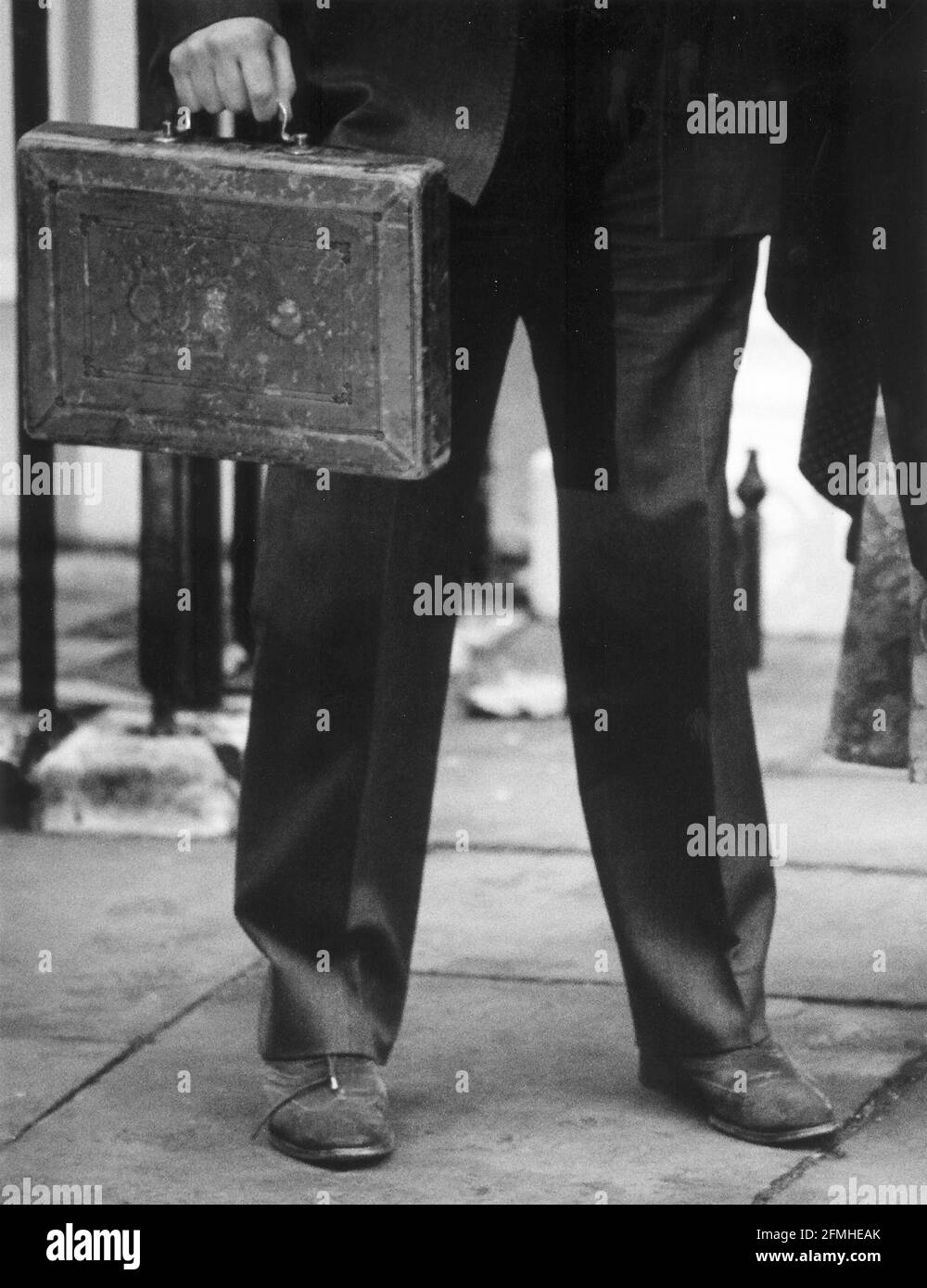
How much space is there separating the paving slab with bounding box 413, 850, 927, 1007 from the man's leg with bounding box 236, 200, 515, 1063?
609 millimetres

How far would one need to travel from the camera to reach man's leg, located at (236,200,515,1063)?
98.3 inches

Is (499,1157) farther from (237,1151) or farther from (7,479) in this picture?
(7,479)

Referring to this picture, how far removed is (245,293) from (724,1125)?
1030 mm

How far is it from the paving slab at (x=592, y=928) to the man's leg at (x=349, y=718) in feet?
2.00

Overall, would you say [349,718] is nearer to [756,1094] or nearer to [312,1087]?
[312,1087]

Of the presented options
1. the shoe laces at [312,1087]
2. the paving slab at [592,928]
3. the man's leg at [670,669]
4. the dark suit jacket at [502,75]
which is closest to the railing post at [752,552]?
the paving slab at [592,928]

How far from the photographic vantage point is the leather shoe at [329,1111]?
247 cm

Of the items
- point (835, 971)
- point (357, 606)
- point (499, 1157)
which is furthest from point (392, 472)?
point (835, 971)

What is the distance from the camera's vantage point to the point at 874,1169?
2432 mm

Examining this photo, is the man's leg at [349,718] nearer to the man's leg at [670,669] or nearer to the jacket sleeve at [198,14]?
the man's leg at [670,669]

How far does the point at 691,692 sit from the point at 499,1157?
551 millimetres

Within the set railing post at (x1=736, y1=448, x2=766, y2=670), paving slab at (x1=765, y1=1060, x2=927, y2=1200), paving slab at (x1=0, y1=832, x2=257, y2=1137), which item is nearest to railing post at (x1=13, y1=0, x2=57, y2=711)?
paving slab at (x1=0, y1=832, x2=257, y2=1137)

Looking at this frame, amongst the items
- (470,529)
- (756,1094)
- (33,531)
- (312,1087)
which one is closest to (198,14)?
(470,529)

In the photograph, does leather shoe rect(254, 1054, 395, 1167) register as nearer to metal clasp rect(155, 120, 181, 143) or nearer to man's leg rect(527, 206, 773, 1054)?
man's leg rect(527, 206, 773, 1054)
